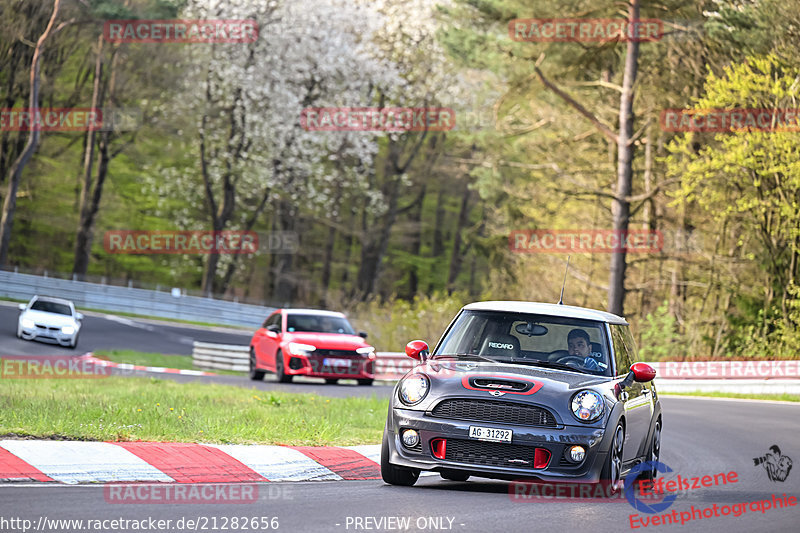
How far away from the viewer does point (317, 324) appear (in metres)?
26.4

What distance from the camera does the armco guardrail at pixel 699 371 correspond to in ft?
87.9

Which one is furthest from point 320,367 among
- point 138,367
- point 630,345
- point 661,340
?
point 630,345

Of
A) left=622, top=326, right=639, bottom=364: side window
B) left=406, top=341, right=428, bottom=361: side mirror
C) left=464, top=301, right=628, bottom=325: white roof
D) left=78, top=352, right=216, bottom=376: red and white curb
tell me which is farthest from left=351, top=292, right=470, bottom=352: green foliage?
left=406, top=341, right=428, bottom=361: side mirror

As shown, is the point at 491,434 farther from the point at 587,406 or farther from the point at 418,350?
the point at 418,350

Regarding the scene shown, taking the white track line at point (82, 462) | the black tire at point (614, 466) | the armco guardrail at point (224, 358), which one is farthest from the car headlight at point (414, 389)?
the armco guardrail at point (224, 358)

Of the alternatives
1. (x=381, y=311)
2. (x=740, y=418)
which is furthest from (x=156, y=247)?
(x=740, y=418)

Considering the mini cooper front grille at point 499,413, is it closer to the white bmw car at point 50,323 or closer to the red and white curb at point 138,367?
the red and white curb at point 138,367

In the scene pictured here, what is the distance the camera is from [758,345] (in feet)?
105

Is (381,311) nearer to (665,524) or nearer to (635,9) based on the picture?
(635,9)

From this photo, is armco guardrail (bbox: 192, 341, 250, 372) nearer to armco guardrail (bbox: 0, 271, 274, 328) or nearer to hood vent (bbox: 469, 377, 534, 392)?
armco guardrail (bbox: 0, 271, 274, 328)
